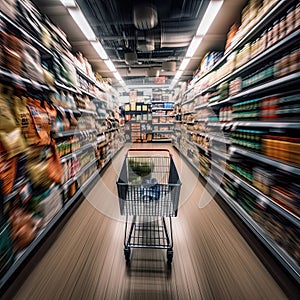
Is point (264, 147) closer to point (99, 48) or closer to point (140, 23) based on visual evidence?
point (140, 23)

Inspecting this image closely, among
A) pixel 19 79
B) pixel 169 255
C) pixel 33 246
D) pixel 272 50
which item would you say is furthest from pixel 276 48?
pixel 33 246

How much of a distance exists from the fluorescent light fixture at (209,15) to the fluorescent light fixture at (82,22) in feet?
5.73

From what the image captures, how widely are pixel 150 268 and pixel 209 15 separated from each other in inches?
126

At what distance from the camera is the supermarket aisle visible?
1.11 m

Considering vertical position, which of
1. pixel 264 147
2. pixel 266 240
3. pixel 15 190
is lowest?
pixel 266 240

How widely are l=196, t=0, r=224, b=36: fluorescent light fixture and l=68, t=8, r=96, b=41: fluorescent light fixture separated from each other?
68.8 inches

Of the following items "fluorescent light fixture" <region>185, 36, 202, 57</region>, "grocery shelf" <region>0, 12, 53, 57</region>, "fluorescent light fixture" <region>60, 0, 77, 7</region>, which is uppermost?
"fluorescent light fixture" <region>60, 0, 77, 7</region>

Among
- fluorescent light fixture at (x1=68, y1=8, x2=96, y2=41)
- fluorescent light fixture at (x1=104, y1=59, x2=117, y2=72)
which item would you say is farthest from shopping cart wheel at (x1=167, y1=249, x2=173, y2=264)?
fluorescent light fixture at (x1=104, y1=59, x2=117, y2=72)

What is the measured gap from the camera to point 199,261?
134 centimetres

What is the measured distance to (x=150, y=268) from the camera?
1278 millimetres

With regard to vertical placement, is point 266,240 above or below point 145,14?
below

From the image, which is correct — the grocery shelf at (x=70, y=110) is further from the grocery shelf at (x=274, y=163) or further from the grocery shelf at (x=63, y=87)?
the grocery shelf at (x=274, y=163)

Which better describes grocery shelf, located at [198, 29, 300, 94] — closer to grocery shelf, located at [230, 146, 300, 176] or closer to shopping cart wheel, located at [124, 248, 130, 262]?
grocery shelf, located at [230, 146, 300, 176]

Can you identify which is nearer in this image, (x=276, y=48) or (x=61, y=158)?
(x=276, y=48)
